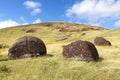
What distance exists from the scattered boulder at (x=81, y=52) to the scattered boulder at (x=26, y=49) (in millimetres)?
3442

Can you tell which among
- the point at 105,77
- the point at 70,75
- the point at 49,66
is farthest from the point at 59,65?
the point at 105,77

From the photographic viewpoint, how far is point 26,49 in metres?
29.2

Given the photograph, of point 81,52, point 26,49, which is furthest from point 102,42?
point 26,49

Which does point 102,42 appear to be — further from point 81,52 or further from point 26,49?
point 26,49

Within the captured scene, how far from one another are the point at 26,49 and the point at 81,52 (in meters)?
6.58

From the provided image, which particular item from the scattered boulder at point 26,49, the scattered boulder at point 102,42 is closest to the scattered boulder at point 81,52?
the scattered boulder at point 26,49

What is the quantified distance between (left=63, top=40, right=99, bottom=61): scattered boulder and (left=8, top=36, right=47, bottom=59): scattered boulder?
11.3ft

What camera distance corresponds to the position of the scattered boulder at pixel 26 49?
2892 cm

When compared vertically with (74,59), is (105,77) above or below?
below

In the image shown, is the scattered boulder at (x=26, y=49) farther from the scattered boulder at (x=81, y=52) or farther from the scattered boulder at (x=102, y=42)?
the scattered boulder at (x=102, y=42)

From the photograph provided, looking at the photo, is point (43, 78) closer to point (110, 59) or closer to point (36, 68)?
point (36, 68)

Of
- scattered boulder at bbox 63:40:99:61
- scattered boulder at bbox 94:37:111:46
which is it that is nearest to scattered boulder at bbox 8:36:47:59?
scattered boulder at bbox 63:40:99:61

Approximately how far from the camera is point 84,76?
22.4 metres

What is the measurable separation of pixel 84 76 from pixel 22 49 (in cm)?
973
